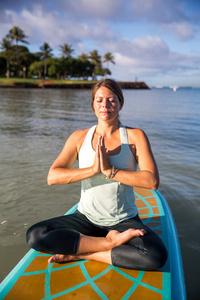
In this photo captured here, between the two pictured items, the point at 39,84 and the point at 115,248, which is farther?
the point at 39,84

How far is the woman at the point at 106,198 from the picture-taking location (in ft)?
7.72

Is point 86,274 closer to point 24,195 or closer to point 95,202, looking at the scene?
point 95,202

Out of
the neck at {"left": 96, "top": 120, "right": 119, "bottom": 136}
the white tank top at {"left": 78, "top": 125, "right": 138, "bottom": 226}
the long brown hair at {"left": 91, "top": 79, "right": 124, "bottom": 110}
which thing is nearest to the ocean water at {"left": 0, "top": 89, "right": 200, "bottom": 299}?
the white tank top at {"left": 78, "top": 125, "right": 138, "bottom": 226}

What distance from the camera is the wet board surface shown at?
2.09 metres

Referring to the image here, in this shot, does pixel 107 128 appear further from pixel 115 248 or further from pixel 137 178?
pixel 115 248

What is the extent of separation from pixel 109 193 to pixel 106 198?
6cm

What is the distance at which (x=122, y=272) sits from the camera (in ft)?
7.66

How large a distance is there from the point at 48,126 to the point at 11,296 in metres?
10.7

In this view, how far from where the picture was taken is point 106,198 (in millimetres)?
2553

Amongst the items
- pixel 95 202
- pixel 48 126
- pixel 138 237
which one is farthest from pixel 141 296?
pixel 48 126

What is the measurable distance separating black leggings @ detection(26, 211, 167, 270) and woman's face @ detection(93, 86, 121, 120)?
1127 millimetres

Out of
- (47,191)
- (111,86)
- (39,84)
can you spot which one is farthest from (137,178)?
(39,84)

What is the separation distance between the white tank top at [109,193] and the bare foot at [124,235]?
0.21 metres

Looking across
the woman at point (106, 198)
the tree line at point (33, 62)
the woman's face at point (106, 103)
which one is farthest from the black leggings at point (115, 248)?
the tree line at point (33, 62)
